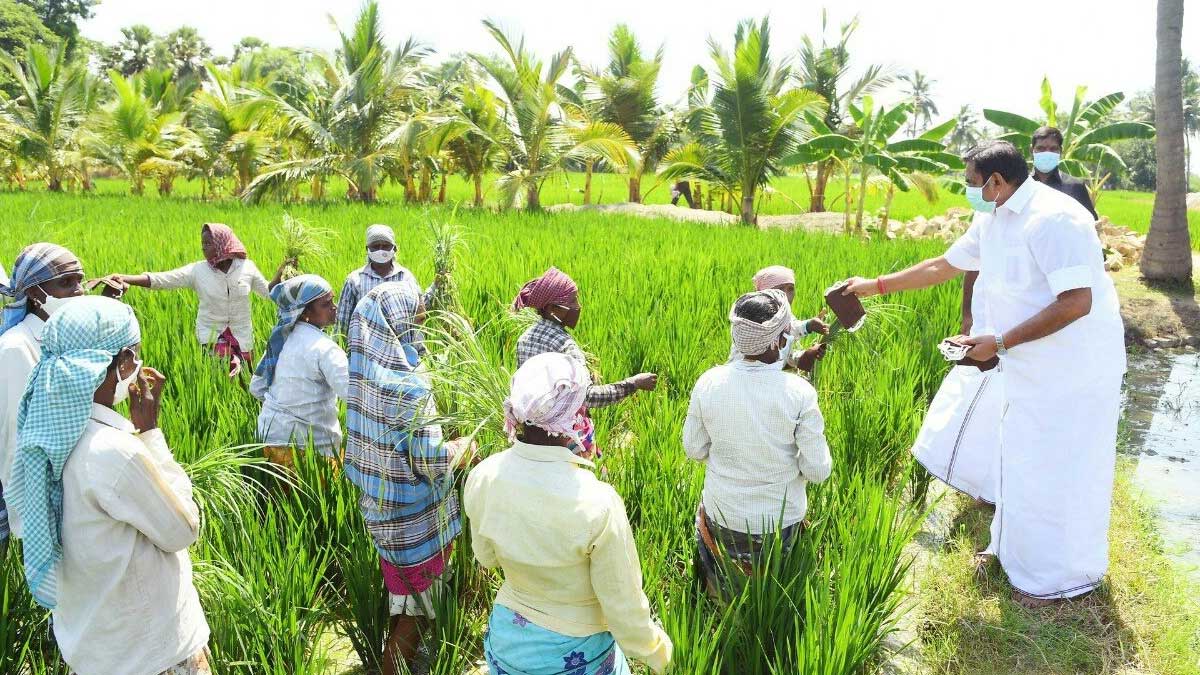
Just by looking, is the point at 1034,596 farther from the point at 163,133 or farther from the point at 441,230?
the point at 163,133

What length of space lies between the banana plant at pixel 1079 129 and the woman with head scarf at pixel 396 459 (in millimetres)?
10225

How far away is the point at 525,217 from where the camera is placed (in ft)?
41.9

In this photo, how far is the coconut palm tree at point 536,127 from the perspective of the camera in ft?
46.9

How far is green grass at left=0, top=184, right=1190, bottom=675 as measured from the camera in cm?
202

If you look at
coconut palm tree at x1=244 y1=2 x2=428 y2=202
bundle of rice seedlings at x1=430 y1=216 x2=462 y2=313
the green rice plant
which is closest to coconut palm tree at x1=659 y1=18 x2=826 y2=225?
coconut palm tree at x1=244 y1=2 x2=428 y2=202

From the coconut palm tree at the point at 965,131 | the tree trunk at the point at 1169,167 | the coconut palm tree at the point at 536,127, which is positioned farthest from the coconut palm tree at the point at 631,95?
the coconut palm tree at the point at 965,131

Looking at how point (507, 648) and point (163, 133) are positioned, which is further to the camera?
point (163, 133)

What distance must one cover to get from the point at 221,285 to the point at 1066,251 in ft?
13.3

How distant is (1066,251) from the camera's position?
8.62ft

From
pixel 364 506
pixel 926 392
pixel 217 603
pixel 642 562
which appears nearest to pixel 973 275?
pixel 926 392

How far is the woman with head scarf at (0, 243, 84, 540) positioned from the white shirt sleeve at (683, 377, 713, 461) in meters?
1.79

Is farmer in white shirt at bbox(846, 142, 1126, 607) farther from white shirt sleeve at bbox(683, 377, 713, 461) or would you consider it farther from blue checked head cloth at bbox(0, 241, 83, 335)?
blue checked head cloth at bbox(0, 241, 83, 335)

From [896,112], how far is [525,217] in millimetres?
6131

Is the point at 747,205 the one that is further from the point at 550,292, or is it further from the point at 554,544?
the point at 554,544
